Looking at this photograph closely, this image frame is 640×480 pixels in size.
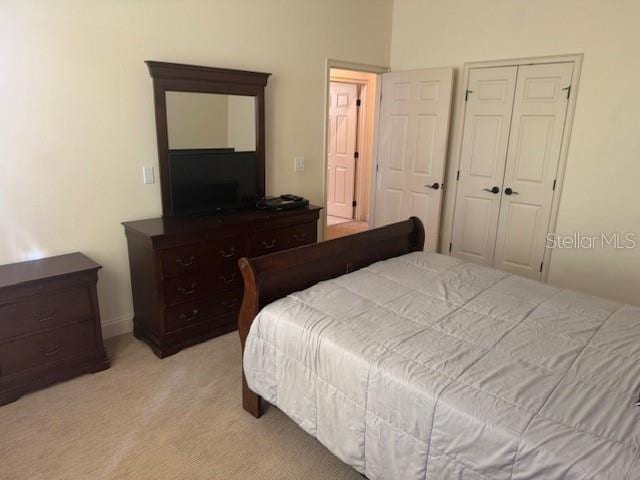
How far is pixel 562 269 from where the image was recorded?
12.9 ft

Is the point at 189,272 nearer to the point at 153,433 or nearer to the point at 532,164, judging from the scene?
the point at 153,433

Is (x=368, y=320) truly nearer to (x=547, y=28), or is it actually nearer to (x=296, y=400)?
(x=296, y=400)

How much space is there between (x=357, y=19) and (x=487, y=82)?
1.45m

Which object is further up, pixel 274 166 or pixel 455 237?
pixel 274 166

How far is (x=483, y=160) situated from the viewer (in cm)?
431

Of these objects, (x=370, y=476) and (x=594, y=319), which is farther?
(x=594, y=319)

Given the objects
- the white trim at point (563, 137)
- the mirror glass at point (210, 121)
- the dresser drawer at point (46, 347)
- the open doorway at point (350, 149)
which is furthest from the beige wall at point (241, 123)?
the open doorway at point (350, 149)

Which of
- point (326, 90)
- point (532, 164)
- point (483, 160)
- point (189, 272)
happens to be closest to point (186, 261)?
point (189, 272)

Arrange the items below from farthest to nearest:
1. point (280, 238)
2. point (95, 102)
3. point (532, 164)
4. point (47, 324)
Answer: point (532, 164), point (280, 238), point (95, 102), point (47, 324)

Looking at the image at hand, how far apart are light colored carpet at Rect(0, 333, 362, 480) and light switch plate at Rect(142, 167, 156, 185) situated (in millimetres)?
1308

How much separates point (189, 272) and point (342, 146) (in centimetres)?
438

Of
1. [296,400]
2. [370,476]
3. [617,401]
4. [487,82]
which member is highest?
[487,82]

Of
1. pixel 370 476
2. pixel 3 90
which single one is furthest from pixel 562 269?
pixel 3 90

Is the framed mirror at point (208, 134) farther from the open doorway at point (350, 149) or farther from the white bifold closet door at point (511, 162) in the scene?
the open doorway at point (350, 149)
